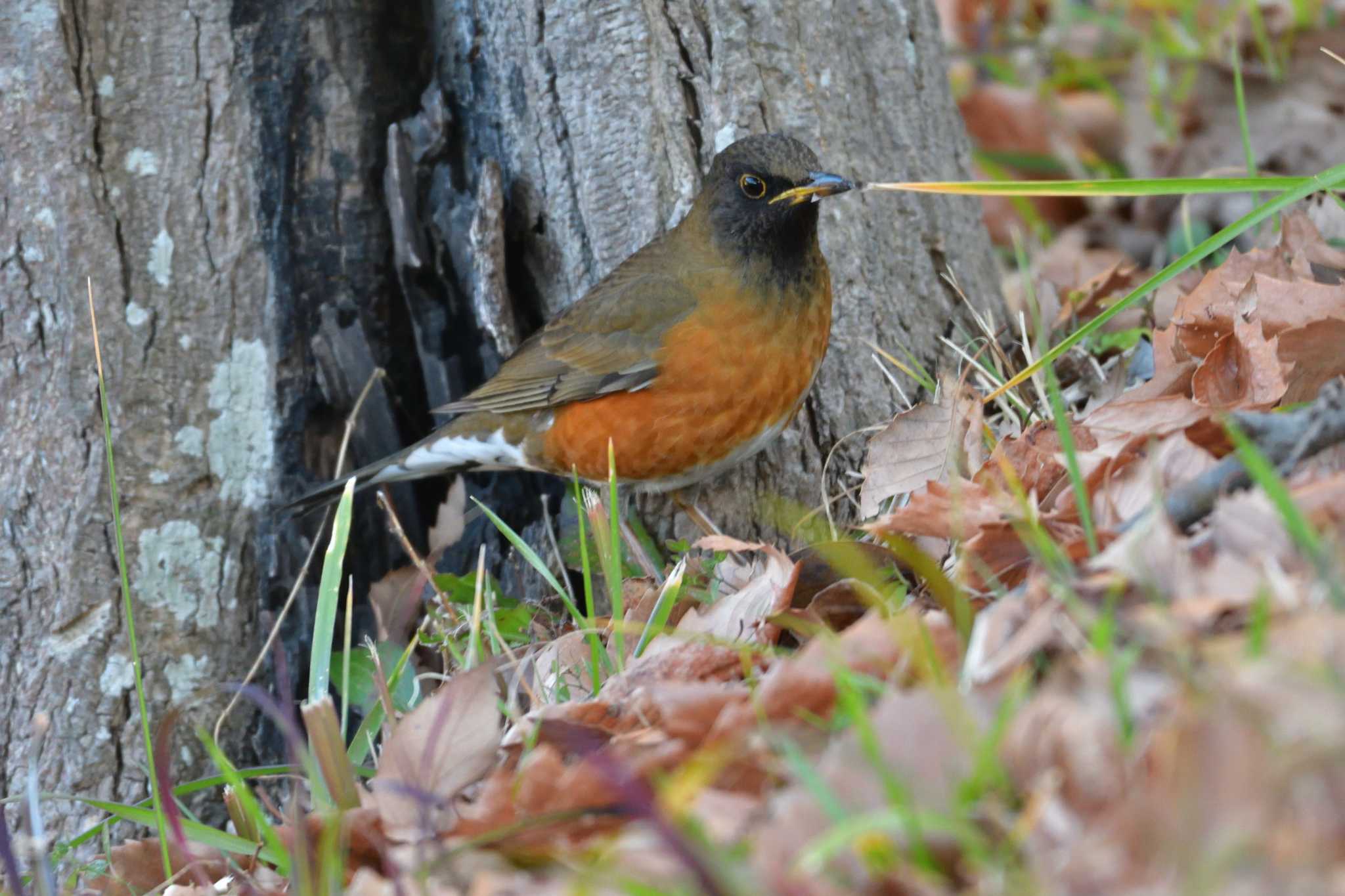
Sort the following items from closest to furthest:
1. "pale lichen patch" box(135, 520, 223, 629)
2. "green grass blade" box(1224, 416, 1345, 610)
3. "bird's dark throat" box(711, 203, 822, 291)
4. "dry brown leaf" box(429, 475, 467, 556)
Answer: "green grass blade" box(1224, 416, 1345, 610), "bird's dark throat" box(711, 203, 822, 291), "pale lichen patch" box(135, 520, 223, 629), "dry brown leaf" box(429, 475, 467, 556)

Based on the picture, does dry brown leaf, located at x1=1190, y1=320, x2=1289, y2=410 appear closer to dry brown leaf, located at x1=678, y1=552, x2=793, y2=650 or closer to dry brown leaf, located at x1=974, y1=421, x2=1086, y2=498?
dry brown leaf, located at x1=974, y1=421, x2=1086, y2=498

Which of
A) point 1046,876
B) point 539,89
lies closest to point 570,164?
point 539,89

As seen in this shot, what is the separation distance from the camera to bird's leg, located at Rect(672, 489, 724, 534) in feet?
12.4

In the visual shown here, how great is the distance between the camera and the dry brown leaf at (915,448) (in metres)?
2.94

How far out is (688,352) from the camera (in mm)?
3773

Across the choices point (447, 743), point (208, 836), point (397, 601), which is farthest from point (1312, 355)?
point (397, 601)

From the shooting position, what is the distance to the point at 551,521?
13.4ft

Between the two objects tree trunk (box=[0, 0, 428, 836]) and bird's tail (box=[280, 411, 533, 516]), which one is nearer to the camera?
tree trunk (box=[0, 0, 428, 836])

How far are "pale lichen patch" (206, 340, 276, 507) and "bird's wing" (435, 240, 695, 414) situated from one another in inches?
21.1

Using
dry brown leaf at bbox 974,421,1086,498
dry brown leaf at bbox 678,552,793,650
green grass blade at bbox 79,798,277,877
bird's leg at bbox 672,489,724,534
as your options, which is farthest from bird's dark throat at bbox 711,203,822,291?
green grass blade at bbox 79,798,277,877

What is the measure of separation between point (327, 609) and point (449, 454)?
1.29m

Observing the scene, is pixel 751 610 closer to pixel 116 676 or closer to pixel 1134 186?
pixel 1134 186

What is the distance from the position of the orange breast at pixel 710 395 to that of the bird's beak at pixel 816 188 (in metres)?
0.27

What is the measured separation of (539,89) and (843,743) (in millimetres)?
2653
